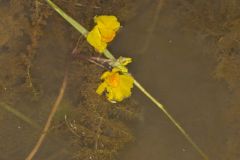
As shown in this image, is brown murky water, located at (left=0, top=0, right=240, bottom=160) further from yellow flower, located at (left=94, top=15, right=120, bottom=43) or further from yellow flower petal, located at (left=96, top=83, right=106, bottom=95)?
yellow flower, located at (left=94, top=15, right=120, bottom=43)

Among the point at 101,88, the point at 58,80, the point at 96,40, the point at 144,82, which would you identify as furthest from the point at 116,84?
the point at 58,80

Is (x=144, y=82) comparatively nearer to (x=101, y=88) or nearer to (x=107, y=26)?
(x=101, y=88)

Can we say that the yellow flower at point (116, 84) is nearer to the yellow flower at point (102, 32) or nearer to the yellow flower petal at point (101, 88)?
the yellow flower petal at point (101, 88)

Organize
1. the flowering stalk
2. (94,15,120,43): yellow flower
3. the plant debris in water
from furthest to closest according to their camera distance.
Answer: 1. the plant debris in water
2. the flowering stalk
3. (94,15,120,43): yellow flower

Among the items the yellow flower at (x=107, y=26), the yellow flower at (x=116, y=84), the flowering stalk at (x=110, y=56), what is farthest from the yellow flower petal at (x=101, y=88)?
the yellow flower at (x=107, y=26)

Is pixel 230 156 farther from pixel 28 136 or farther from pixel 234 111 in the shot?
pixel 28 136

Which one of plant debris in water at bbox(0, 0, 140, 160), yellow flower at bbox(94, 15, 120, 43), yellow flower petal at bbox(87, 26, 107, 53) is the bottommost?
plant debris in water at bbox(0, 0, 140, 160)

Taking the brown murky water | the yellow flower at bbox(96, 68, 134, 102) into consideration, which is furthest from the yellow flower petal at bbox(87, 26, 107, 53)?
the brown murky water

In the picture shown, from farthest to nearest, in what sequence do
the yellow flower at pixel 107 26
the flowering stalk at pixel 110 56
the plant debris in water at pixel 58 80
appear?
the plant debris in water at pixel 58 80, the flowering stalk at pixel 110 56, the yellow flower at pixel 107 26
